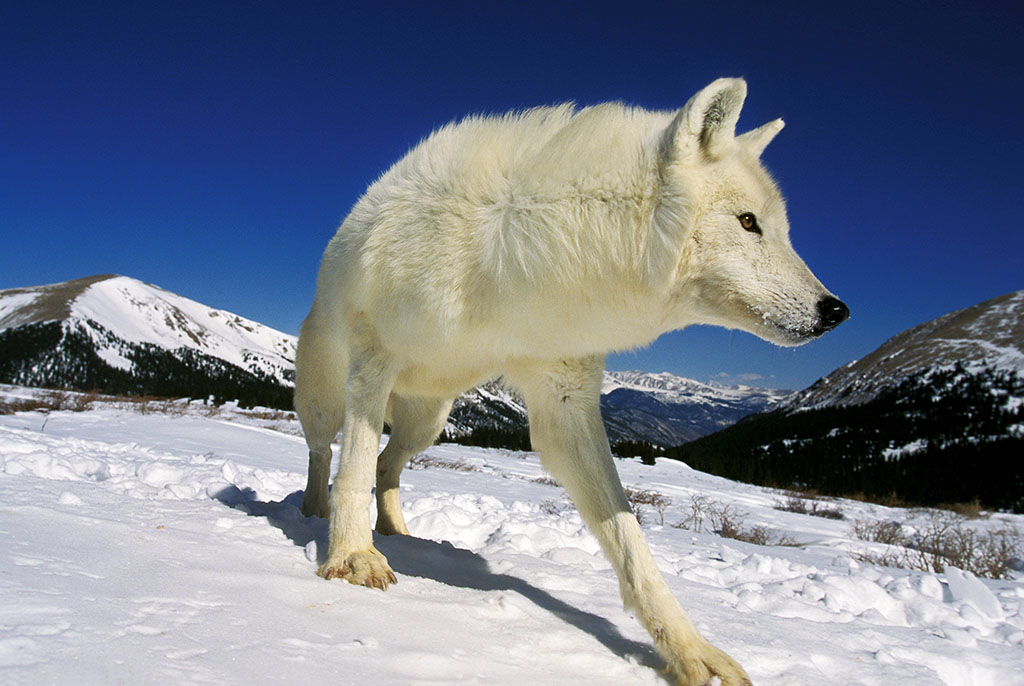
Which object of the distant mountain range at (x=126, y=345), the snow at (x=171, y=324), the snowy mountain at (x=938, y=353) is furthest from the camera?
the snow at (x=171, y=324)

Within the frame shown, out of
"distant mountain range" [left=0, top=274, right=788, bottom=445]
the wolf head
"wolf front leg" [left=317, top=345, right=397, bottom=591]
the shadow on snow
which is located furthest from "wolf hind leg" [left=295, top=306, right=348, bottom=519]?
"distant mountain range" [left=0, top=274, right=788, bottom=445]

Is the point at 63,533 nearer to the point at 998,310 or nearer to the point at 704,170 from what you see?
the point at 704,170

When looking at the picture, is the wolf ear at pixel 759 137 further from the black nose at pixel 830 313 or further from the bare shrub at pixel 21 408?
the bare shrub at pixel 21 408

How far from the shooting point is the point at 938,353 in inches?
4579

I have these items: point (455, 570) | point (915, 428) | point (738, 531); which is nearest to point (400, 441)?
point (455, 570)

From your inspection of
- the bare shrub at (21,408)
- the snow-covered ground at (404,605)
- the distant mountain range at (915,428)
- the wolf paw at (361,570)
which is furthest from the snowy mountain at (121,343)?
the wolf paw at (361,570)

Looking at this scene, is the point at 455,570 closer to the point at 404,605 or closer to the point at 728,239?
the point at 404,605

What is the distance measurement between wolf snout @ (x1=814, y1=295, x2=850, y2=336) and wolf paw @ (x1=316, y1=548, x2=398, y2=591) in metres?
2.14

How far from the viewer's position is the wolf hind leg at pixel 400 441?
14.3ft

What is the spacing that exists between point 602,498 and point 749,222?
1.40m

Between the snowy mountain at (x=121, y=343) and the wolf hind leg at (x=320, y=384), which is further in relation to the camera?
the snowy mountain at (x=121, y=343)

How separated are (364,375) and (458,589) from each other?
120 cm

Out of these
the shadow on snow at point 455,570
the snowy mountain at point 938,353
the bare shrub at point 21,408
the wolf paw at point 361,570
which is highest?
the snowy mountain at point 938,353

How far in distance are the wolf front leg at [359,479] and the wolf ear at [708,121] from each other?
5.84 feet
